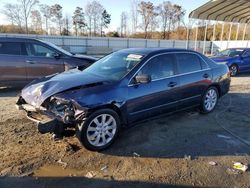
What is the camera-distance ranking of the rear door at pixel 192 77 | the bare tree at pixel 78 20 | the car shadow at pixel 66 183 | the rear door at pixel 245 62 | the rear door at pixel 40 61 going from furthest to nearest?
the bare tree at pixel 78 20
the rear door at pixel 245 62
the rear door at pixel 40 61
the rear door at pixel 192 77
the car shadow at pixel 66 183

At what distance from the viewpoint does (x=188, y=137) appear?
4820mm

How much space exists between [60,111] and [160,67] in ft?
7.02

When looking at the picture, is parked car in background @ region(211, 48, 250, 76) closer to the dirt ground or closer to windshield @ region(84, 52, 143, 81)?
the dirt ground

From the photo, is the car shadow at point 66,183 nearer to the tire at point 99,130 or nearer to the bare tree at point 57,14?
the tire at point 99,130

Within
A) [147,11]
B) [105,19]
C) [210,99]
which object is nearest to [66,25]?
[105,19]

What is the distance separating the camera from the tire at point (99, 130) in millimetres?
3982

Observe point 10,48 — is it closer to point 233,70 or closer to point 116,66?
point 116,66

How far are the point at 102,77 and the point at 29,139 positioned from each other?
5.55ft

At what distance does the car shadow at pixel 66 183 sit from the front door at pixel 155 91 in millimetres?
1420

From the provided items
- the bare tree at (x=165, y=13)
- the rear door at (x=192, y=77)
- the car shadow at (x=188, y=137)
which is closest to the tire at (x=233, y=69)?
the car shadow at (x=188, y=137)

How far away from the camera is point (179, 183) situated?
3.37 m

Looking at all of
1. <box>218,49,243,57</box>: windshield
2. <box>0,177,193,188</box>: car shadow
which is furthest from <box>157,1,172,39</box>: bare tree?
<box>0,177,193,188</box>: car shadow

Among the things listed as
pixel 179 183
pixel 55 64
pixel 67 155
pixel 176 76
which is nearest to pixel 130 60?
pixel 176 76

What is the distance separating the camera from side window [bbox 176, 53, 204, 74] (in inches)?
216
